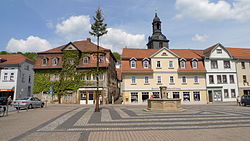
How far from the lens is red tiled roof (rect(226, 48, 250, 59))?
120ft

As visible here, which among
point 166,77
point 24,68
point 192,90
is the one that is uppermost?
point 24,68

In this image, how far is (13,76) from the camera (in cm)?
3684

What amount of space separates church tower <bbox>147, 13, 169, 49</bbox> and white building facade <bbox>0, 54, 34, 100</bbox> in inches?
1215

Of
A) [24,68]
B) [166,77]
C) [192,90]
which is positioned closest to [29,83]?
[24,68]

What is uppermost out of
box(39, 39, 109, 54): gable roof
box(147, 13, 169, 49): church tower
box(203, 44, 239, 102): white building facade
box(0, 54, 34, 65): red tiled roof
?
box(147, 13, 169, 49): church tower

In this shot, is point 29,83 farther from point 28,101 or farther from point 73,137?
point 73,137

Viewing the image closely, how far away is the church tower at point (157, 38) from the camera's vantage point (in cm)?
4244

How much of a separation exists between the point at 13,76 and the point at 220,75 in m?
43.5

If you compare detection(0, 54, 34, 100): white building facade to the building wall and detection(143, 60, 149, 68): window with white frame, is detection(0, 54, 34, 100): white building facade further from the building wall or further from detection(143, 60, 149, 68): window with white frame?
the building wall

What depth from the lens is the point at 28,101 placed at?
21.7 m

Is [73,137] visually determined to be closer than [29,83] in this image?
Yes

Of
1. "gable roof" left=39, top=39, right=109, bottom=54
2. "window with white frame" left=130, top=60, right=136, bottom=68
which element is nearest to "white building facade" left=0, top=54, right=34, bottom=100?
"gable roof" left=39, top=39, right=109, bottom=54

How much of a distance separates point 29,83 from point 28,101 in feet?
77.0

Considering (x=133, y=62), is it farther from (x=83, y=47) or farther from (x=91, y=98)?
(x=83, y=47)
